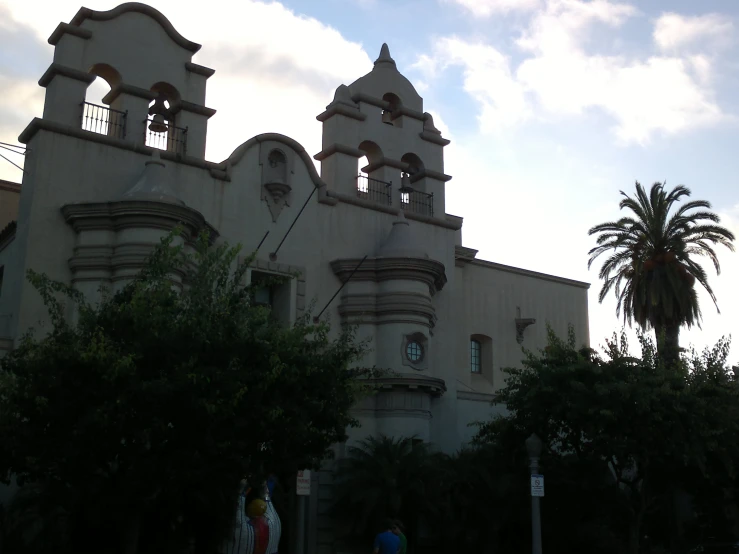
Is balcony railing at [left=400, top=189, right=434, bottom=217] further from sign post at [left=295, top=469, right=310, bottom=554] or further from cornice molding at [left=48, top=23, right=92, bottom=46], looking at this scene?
sign post at [left=295, top=469, right=310, bottom=554]

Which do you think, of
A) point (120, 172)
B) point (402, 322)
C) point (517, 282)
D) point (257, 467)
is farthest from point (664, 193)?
point (257, 467)

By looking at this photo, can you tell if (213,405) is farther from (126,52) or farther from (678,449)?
(126,52)

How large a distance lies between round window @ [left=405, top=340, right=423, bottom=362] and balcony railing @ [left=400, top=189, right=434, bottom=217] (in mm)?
5533

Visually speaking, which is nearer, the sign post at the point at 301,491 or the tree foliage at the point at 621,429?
the sign post at the point at 301,491

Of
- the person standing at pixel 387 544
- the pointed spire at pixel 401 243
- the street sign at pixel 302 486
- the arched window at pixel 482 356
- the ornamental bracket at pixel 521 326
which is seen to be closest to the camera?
the person standing at pixel 387 544

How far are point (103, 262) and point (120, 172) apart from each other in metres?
3.05

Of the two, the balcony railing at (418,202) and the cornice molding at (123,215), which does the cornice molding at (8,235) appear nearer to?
the cornice molding at (123,215)

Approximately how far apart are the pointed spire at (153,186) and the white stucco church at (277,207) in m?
0.05

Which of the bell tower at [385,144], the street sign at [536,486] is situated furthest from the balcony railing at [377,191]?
the street sign at [536,486]

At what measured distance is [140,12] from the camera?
92.7 ft

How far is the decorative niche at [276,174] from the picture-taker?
1134 inches

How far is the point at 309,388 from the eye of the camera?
17.8 meters

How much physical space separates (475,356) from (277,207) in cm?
1145

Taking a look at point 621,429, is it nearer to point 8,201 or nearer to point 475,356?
point 475,356
